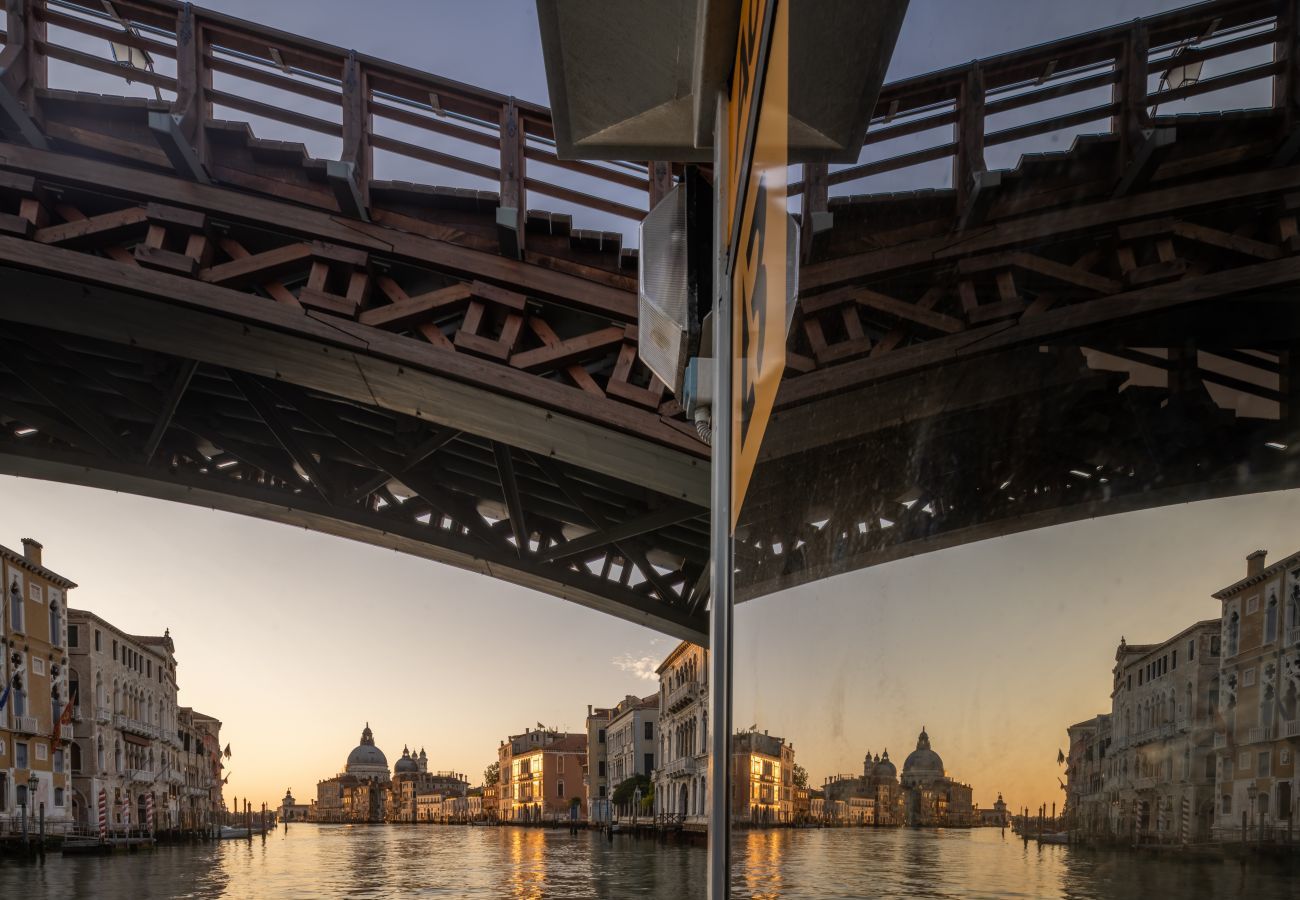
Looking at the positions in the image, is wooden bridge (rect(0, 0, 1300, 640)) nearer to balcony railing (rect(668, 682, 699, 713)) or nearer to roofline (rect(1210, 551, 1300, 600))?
roofline (rect(1210, 551, 1300, 600))

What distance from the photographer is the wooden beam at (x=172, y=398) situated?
9.19m

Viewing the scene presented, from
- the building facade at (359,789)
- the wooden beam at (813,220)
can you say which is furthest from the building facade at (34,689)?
the building facade at (359,789)

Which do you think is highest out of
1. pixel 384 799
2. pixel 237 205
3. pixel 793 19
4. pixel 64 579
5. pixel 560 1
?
pixel 237 205

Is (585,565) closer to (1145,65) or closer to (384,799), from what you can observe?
(1145,65)

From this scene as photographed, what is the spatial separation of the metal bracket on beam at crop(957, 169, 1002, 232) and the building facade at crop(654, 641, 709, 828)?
1508 inches

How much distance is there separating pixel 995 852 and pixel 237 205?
7437 millimetres

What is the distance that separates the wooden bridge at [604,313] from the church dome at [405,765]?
15624 cm

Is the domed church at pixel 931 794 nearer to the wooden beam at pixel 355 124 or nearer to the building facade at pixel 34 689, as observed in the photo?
the wooden beam at pixel 355 124

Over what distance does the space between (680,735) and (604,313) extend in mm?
43292

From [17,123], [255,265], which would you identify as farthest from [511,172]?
[17,123]

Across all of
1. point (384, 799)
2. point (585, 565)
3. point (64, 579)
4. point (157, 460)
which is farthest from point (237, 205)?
point (384, 799)

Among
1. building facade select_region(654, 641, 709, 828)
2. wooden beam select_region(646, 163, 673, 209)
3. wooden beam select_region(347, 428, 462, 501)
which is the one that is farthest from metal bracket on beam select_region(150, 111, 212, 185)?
building facade select_region(654, 641, 709, 828)

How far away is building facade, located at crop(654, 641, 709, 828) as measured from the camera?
41.7 m

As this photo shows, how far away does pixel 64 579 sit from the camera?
46.2m
